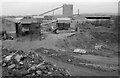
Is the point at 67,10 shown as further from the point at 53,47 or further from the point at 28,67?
the point at 28,67

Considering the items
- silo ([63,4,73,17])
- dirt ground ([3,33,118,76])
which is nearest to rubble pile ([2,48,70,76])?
dirt ground ([3,33,118,76])

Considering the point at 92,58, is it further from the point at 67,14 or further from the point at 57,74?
the point at 67,14

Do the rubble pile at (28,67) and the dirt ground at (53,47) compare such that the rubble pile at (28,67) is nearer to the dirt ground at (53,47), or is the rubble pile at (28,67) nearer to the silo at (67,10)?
the dirt ground at (53,47)

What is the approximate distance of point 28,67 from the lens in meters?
8.67

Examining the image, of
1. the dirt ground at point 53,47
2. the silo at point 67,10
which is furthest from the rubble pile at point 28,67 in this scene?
the silo at point 67,10

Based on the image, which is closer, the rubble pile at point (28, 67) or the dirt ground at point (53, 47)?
the rubble pile at point (28, 67)

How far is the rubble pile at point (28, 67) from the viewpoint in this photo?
8.10 metres

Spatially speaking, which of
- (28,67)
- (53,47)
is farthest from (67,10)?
(28,67)

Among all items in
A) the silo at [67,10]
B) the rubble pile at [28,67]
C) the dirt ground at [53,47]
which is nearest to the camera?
the rubble pile at [28,67]

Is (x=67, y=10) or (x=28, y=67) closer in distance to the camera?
(x=28, y=67)

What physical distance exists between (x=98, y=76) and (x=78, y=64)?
1702 mm

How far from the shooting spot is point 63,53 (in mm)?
11164

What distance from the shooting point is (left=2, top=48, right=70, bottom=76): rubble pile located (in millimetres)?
8103

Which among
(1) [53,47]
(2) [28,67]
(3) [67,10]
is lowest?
(2) [28,67]
